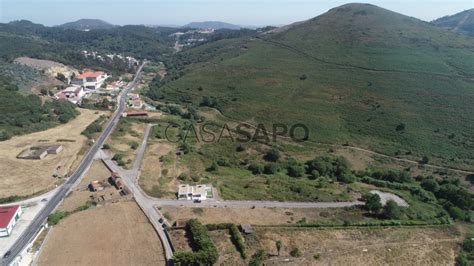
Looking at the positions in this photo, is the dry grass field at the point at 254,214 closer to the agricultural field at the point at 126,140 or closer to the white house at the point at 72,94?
the agricultural field at the point at 126,140

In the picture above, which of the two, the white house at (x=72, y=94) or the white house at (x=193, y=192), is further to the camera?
the white house at (x=72, y=94)

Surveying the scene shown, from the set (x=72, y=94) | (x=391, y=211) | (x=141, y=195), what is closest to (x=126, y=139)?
(x=141, y=195)

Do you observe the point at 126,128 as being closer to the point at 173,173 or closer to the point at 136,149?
the point at 136,149

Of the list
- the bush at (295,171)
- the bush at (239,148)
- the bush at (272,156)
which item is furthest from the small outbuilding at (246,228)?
the bush at (239,148)

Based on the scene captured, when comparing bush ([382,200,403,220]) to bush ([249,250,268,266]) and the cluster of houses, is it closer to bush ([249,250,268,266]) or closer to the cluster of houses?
bush ([249,250,268,266])

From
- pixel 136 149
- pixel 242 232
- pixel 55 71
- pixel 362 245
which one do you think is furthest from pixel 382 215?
pixel 55 71

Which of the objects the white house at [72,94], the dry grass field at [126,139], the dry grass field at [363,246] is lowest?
the white house at [72,94]

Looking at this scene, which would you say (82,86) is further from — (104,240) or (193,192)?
(104,240)
